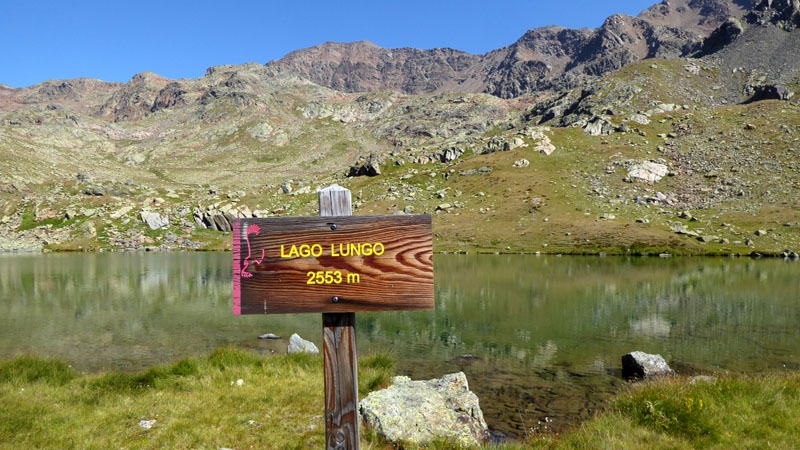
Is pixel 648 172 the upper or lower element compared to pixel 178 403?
upper

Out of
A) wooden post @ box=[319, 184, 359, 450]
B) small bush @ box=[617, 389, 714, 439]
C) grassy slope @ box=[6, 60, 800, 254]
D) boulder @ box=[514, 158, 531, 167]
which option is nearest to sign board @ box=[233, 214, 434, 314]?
wooden post @ box=[319, 184, 359, 450]

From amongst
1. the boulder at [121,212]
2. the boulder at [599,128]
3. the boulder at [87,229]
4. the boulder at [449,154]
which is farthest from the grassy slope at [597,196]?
the boulder at [599,128]

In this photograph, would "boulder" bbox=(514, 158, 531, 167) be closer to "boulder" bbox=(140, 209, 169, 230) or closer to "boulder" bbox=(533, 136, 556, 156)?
"boulder" bbox=(533, 136, 556, 156)

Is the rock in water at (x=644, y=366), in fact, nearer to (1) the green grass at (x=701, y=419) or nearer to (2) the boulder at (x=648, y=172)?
(1) the green grass at (x=701, y=419)

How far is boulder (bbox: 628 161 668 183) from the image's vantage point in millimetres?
86562

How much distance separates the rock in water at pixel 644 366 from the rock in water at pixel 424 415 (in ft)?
28.2

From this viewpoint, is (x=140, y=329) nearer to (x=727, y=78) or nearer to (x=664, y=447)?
(x=664, y=447)

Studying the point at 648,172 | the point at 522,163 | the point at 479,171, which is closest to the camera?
the point at 648,172

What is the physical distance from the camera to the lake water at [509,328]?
48.2 feet

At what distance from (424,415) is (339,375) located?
4.39 meters

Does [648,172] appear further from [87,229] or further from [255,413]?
[87,229]

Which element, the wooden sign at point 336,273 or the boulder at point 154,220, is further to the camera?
the boulder at point 154,220

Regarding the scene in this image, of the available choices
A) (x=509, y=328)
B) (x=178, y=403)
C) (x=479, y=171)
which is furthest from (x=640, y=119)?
(x=178, y=403)

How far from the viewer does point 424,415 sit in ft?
27.7
